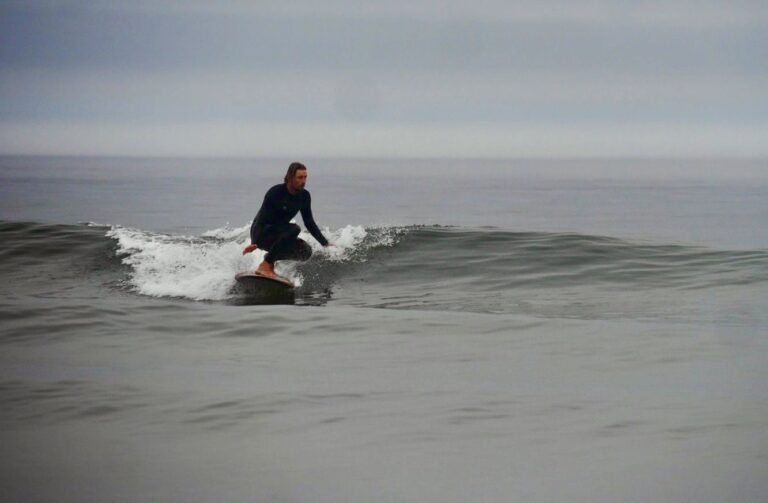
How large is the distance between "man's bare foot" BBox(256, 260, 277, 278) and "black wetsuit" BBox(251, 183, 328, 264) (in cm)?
9

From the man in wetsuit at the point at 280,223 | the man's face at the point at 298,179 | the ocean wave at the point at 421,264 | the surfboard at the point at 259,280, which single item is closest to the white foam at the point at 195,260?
the ocean wave at the point at 421,264

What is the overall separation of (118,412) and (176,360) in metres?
1.81

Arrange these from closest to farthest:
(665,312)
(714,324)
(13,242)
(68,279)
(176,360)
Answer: (176,360) < (714,324) < (665,312) < (68,279) < (13,242)

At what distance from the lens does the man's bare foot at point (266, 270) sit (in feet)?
44.2

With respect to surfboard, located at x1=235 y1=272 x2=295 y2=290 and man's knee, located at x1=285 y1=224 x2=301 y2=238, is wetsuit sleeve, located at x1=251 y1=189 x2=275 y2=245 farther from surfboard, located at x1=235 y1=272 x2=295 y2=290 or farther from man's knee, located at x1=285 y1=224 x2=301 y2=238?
surfboard, located at x1=235 y1=272 x2=295 y2=290

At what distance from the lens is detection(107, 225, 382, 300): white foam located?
1356cm

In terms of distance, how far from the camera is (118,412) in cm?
706

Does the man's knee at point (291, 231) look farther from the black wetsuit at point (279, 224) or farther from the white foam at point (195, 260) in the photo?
the white foam at point (195, 260)

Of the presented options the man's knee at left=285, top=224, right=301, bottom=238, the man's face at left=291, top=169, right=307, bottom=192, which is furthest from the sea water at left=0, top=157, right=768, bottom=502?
the man's face at left=291, top=169, right=307, bottom=192

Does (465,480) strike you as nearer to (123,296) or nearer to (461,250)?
(123,296)

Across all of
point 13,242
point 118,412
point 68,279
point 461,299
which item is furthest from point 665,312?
point 13,242

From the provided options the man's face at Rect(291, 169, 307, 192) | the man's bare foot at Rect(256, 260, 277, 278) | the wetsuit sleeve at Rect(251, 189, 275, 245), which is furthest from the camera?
the wetsuit sleeve at Rect(251, 189, 275, 245)

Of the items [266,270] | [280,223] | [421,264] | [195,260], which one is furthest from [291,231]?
[421,264]

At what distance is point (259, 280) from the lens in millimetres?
13484
